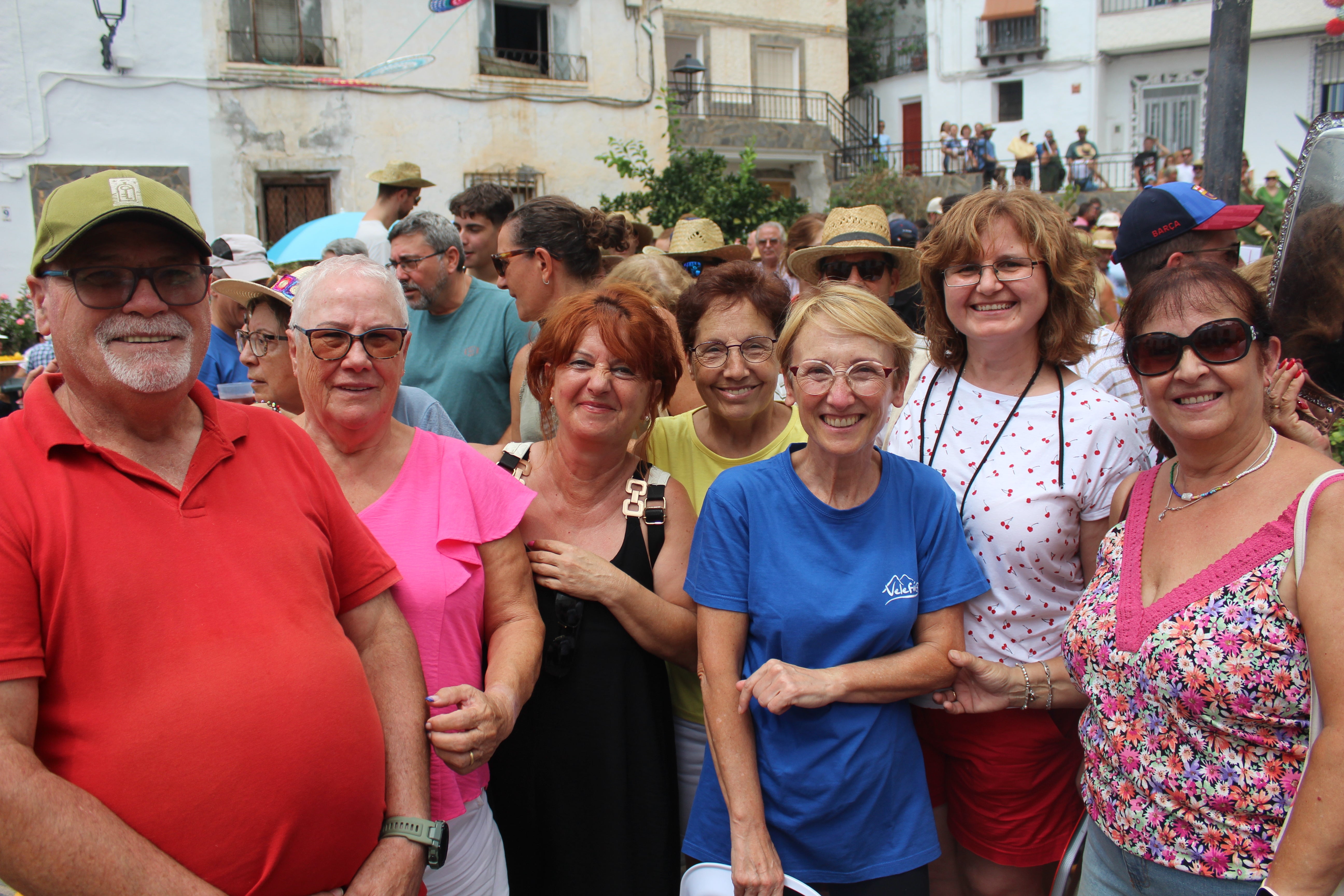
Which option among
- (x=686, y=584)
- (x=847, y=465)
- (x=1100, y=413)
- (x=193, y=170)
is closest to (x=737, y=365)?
(x=847, y=465)

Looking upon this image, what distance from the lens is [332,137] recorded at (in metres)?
14.3

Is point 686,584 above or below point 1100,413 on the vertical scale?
below

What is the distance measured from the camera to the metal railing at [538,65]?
15.8 metres

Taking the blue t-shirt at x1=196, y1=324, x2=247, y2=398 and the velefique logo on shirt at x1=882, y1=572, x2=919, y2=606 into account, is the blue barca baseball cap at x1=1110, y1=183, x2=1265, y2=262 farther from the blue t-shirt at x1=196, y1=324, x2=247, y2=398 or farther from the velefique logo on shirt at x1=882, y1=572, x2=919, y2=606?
the blue t-shirt at x1=196, y1=324, x2=247, y2=398

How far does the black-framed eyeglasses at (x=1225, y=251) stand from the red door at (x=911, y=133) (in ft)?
83.3

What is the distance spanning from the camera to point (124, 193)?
5.44 feet

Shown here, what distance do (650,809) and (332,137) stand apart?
14.1 metres

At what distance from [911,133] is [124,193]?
98.5 feet

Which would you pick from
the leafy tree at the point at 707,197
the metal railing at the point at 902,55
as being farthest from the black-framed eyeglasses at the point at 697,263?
the metal railing at the point at 902,55

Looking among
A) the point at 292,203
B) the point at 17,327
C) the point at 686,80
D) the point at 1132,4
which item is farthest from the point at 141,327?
the point at 1132,4

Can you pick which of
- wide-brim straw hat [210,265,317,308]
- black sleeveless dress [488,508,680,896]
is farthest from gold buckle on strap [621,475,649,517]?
wide-brim straw hat [210,265,317,308]

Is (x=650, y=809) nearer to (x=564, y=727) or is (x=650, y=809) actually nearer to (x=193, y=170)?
(x=564, y=727)

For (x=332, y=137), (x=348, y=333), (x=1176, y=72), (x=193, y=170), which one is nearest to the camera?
(x=348, y=333)

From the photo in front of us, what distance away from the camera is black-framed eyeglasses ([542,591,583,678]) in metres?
2.43
